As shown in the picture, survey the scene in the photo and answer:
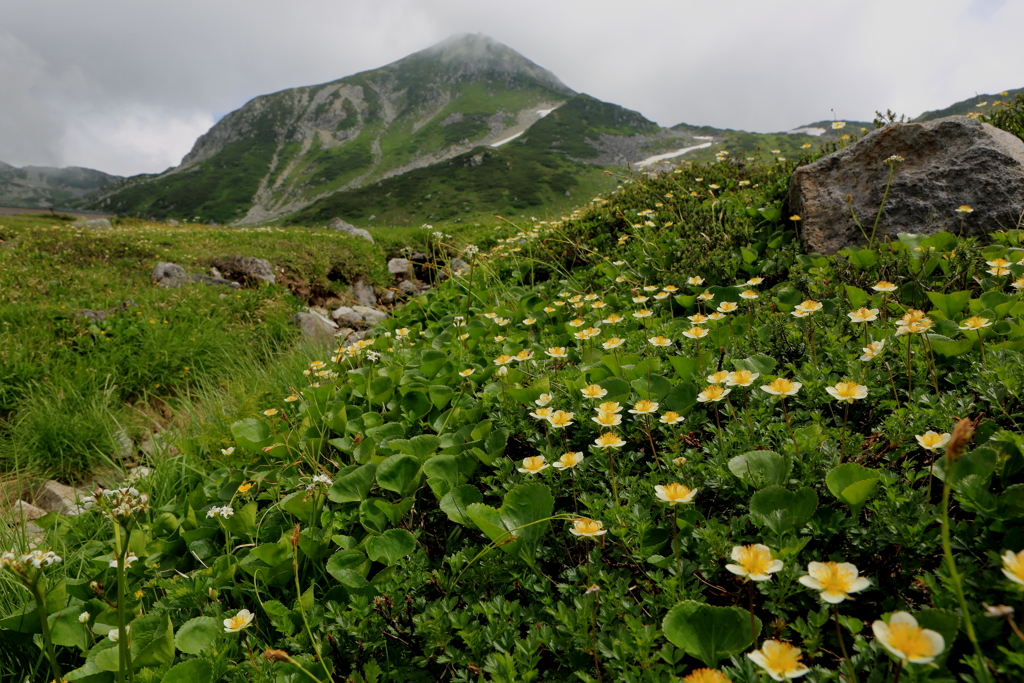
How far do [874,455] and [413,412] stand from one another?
7.35ft

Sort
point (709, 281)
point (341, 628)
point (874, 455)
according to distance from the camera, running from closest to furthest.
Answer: point (341, 628) → point (874, 455) → point (709, 281)

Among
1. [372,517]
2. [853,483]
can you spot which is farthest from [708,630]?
[372,517]

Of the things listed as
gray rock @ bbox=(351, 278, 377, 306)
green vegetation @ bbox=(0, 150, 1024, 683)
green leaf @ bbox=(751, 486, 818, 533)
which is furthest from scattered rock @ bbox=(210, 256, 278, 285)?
green leaf @ bbox=(751, 486, 818, 533)

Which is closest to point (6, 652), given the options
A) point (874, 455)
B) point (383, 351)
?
point (383, 351)

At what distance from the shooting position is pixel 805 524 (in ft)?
4.81

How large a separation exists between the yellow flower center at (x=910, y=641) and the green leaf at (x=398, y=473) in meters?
1.72

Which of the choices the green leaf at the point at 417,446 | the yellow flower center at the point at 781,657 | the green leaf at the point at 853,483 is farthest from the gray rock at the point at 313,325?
the yellow flower center at the point at 781,657

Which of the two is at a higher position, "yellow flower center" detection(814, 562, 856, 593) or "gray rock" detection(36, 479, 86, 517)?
"yellow flower center" detection(814, 562, 856, 593)

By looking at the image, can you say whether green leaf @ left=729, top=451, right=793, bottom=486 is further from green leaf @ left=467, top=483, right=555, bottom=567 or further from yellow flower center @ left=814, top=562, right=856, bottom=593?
green leaf @ left=467, top=483, right=555, bottom=567

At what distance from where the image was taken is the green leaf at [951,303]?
7.83ft

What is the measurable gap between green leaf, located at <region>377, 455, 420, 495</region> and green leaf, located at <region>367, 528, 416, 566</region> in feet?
1.08

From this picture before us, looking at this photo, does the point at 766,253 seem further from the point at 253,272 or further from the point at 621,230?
the point at 253,272

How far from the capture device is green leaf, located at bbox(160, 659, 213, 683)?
4.83ft

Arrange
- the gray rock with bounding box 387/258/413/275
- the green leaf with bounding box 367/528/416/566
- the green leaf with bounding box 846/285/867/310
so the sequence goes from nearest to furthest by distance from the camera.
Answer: the green leaf with bounding box 367/528/416/566, the green leaf with bounding box 846/285/867/310, the gray rock with bounding box 387/258/413/275
